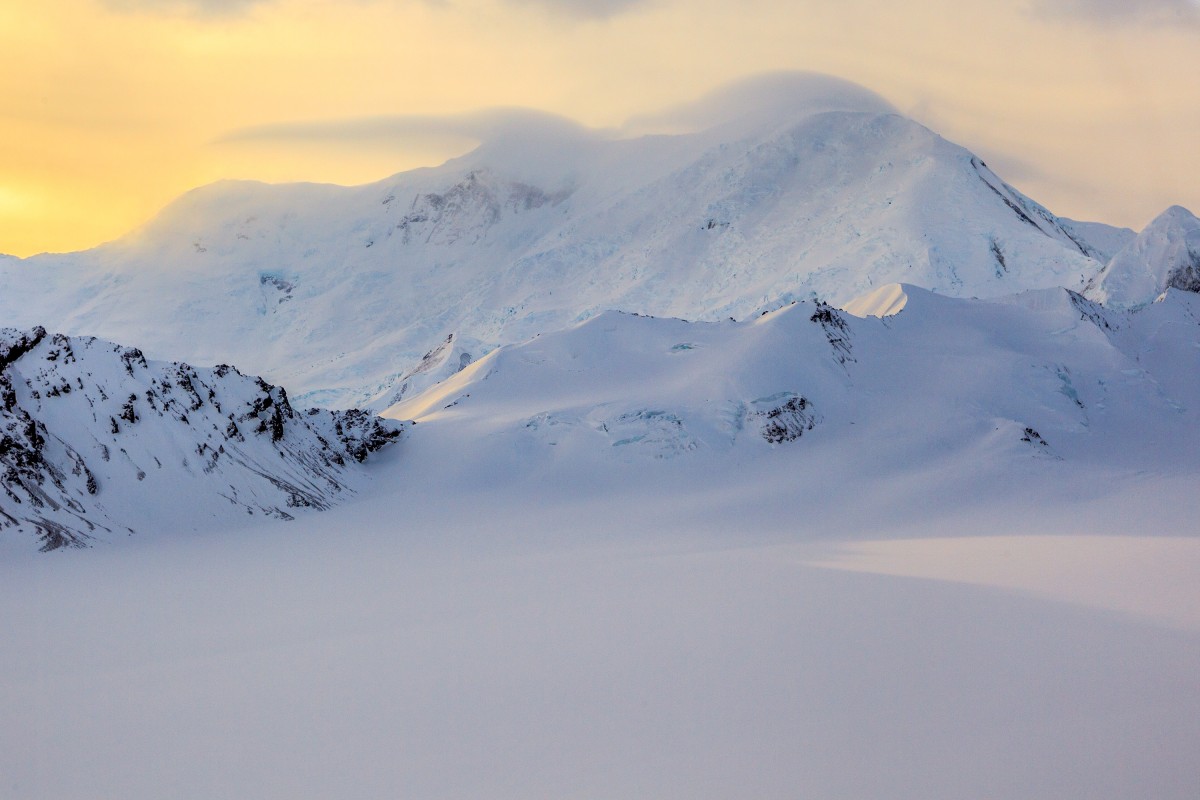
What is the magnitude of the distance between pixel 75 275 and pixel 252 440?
8850 cm

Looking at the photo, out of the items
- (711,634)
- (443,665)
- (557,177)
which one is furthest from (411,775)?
(557,177)

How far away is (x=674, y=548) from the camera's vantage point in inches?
756

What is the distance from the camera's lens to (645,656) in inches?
356

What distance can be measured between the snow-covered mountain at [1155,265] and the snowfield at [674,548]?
9.3 inches

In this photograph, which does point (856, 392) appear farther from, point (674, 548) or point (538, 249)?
point (538, 249)

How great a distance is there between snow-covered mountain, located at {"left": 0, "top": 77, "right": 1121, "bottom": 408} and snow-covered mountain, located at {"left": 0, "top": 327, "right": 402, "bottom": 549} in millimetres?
24866

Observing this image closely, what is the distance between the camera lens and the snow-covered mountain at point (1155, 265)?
1703 inches

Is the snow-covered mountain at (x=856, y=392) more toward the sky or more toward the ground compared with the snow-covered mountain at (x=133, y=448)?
more toward the ground

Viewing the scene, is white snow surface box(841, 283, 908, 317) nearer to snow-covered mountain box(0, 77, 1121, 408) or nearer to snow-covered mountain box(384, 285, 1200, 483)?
snow-covered mountain box(384, 285, 1200, 483)

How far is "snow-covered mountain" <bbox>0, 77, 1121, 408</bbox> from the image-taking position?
57.1 meters

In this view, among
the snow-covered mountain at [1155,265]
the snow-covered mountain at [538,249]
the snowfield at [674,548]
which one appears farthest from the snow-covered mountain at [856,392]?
the snow-covered mountain at [538,249]

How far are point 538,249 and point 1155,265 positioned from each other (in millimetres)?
46162

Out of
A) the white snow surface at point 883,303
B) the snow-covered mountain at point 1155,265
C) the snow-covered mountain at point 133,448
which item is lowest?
the snow-covered mountain at point 1155,265

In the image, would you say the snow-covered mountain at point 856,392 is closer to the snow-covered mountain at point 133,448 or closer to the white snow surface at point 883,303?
the white snow surface at point 883,303
